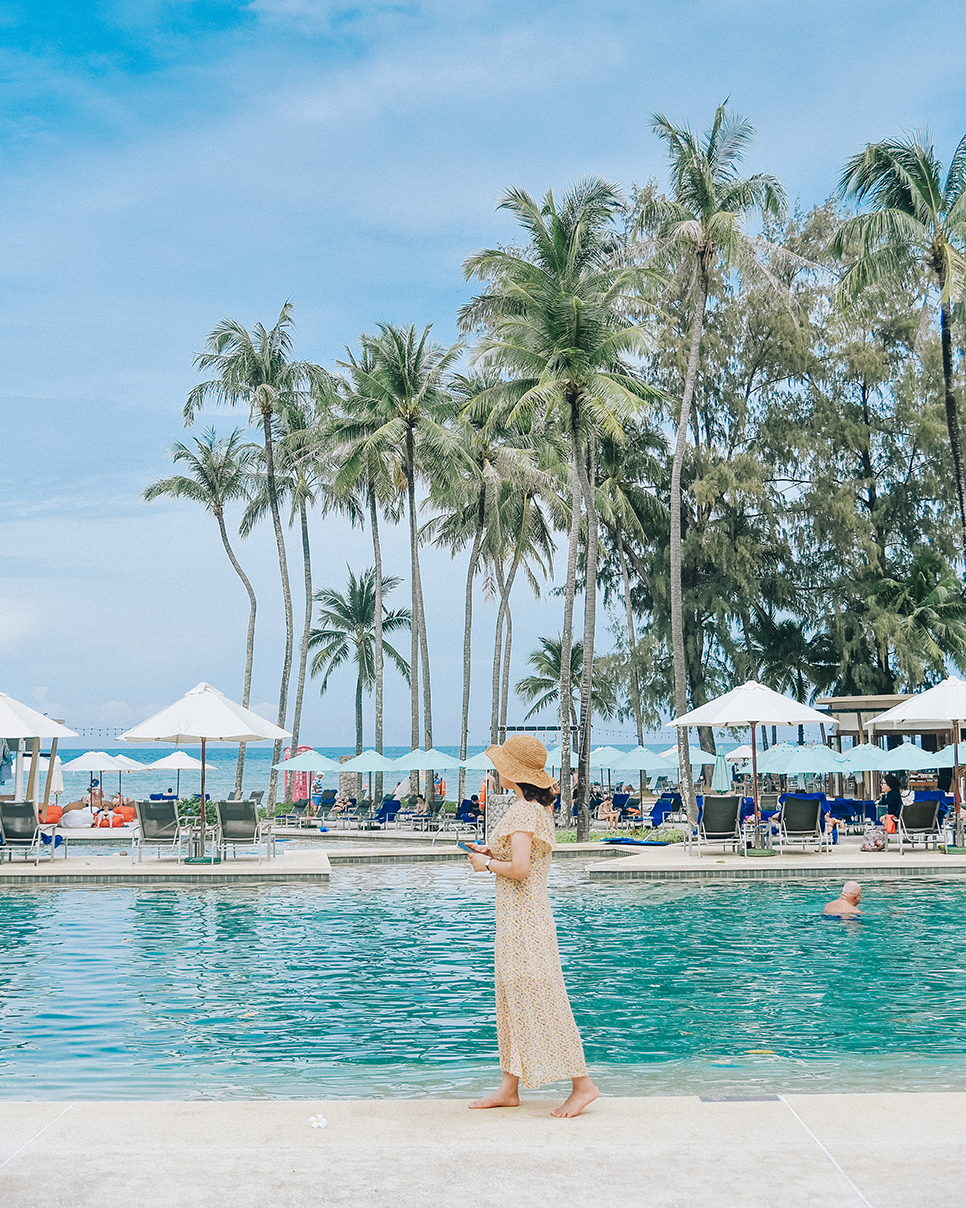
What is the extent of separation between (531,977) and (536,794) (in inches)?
30.4

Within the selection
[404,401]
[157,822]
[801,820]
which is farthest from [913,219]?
[157,822]

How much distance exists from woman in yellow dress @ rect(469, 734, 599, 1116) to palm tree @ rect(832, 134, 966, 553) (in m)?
21.8

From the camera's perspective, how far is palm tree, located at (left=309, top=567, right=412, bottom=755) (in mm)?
52594

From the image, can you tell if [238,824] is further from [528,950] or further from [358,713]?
[358,713]

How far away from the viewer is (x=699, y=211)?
86.8ft

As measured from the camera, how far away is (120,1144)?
4496 mm

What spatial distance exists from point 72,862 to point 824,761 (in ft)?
42.7

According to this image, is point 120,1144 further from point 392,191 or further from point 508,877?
point 392,191

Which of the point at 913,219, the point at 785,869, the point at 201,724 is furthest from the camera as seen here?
the point at 913,219

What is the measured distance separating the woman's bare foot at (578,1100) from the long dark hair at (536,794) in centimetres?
119

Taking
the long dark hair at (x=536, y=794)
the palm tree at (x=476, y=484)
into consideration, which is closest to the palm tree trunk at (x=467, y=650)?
the palm tree at (x=476, y=484)

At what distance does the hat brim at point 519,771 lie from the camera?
5.12m

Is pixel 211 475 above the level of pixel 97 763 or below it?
above

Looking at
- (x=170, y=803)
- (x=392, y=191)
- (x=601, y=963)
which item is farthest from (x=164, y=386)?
(x=601, y=963)
